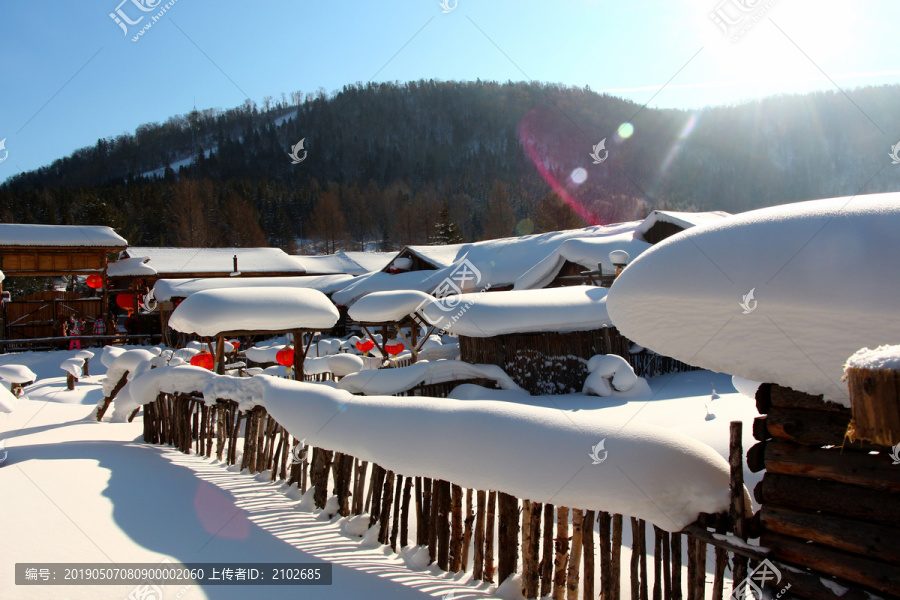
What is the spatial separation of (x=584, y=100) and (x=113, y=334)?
99.0 m

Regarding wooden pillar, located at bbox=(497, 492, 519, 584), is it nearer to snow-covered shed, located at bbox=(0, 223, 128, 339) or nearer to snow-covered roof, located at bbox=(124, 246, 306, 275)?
snow-covered shed, located at bbox=(0, 223, 128, 339)

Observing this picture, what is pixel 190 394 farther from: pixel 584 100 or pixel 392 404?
pixel 584 100

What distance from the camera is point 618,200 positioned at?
8294 centimetres

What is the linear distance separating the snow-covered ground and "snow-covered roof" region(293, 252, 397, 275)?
100ft

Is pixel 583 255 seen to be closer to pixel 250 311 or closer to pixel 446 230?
pixel 250 311

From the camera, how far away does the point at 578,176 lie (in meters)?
95.2

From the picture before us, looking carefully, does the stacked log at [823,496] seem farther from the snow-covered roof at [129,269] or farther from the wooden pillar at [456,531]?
the snow-covered roof at [129,269]

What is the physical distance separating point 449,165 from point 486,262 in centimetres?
8720

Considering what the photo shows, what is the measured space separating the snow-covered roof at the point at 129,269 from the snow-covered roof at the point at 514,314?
22965 mm

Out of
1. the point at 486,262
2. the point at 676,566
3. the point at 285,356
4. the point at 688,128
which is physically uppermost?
the point at 688,128

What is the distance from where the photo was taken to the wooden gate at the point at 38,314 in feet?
89.6

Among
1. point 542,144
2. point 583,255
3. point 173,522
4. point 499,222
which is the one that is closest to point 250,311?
point 173,522

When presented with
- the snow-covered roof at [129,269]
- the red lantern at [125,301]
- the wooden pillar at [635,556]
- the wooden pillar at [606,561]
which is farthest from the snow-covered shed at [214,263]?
the wooden pillar at [635,556]

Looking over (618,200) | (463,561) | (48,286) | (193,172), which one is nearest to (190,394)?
(463,561)
